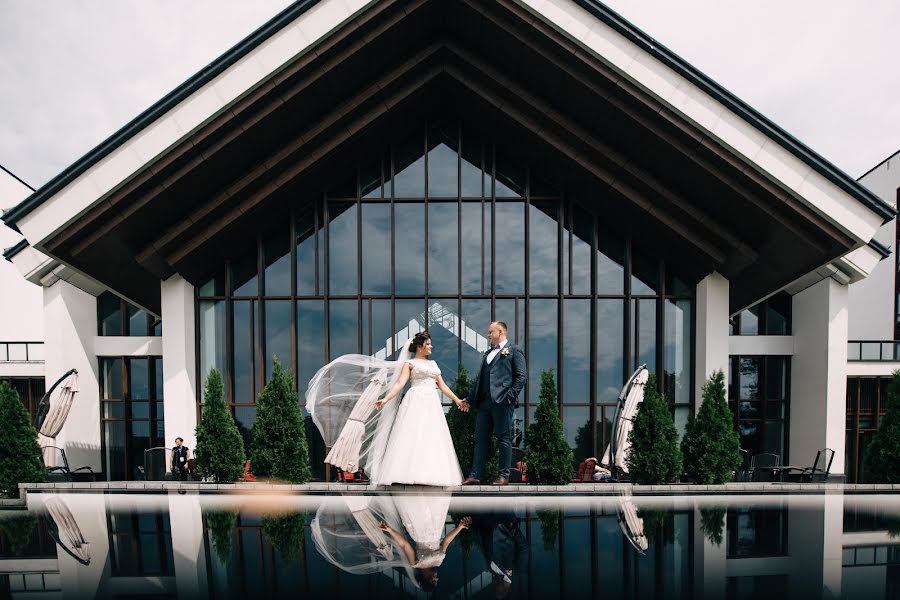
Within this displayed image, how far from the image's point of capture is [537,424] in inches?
309

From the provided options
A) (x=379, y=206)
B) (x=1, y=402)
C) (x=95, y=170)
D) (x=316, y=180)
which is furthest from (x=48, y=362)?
(x=379, y=206)

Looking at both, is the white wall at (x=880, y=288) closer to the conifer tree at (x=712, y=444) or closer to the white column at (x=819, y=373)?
the white column at (x=819, y=373)

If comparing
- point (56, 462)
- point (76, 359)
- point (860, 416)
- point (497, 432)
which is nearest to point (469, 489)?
point (497, 432)

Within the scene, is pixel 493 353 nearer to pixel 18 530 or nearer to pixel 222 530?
pixel 222 530

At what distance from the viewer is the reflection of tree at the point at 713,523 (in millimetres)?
3207

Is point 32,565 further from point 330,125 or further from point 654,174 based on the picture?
point 654,174

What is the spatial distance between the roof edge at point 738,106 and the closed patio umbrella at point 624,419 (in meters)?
4.70

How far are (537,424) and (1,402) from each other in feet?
35.1

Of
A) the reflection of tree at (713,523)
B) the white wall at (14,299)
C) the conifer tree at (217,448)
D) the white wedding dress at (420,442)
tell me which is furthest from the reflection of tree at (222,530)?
the white wall at (14,299)

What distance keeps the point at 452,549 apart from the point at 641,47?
8.69m

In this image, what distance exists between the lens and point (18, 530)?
3426mm

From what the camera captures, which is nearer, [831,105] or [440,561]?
[440,561]

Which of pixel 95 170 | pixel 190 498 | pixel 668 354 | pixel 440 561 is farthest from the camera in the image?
pixel 668 354

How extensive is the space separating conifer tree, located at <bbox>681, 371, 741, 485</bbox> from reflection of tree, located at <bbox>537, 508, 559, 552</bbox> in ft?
20.2
